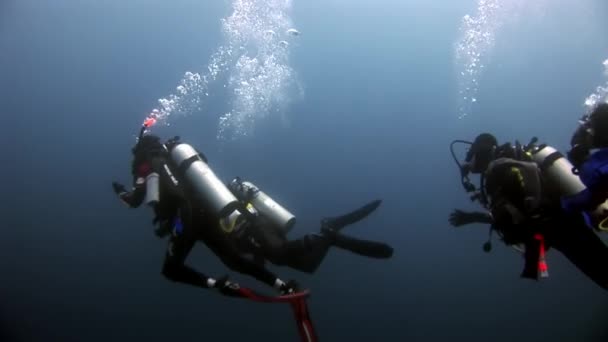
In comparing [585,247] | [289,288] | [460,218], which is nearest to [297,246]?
[289,288]

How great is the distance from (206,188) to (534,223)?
11.3 feet

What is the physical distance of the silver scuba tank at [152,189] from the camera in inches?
174

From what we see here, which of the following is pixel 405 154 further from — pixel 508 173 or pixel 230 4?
pixel 508 173

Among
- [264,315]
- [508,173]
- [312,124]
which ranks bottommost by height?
[264,315]

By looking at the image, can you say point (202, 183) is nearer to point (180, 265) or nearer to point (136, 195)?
point (136, 195)

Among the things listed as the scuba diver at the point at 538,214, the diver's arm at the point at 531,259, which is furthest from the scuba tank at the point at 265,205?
the diver's arm at the point at 531,259

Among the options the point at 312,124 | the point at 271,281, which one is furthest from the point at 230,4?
the point at 271,281

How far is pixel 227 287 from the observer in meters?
4.32

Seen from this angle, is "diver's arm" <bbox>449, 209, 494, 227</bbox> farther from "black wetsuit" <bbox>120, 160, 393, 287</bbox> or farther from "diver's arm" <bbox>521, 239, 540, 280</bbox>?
"black wetsuit" <bbox>120, 160, 393, 287</bbox>

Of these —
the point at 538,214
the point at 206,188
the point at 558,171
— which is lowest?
the point at 538,214

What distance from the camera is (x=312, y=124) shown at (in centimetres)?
4831

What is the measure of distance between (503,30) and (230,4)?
34486 millimetres

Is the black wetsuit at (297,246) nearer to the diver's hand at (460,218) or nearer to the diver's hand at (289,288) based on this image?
the diver's hand at (289,288)

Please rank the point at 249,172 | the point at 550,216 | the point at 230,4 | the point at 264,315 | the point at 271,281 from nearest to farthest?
the point at 550,216
the point at 271,281
the point at 264,315
the point at 249,172
the point at 230,4
